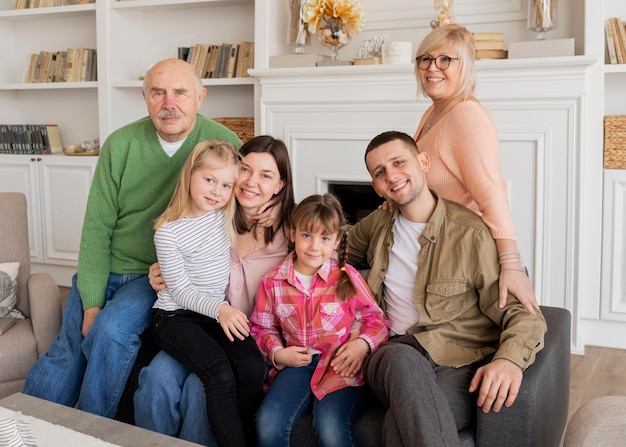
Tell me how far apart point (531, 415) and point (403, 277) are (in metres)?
0.58

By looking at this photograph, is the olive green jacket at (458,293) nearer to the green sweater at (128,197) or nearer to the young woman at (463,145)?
the young woman at (463,145)

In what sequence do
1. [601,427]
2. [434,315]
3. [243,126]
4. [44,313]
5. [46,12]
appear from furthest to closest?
[46,12] < [243,126] < [44,313] < [434,315] < [601,427]

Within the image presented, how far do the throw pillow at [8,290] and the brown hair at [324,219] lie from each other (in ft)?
4.16

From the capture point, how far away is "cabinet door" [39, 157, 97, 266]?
4969 mm

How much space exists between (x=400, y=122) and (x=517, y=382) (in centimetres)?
229

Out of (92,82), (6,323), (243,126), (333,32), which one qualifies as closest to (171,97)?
(6,323)

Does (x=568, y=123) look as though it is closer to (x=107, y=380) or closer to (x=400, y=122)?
(x=400, y=122)

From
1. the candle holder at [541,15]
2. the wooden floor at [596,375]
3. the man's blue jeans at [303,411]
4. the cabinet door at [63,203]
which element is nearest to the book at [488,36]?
the candle holder at [541,15]

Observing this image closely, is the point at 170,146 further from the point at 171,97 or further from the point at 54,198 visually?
the point at 54,198

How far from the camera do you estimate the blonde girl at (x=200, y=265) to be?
2.16m

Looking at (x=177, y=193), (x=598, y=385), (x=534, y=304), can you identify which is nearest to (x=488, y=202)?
(x=534, y=304)

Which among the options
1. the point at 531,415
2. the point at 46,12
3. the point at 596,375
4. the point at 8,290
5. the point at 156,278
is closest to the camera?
the point at 531,415

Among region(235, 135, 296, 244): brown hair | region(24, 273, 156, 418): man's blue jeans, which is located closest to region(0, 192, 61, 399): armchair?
region(24, 273, 156, 418): man's blue jeans

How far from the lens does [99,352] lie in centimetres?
230
